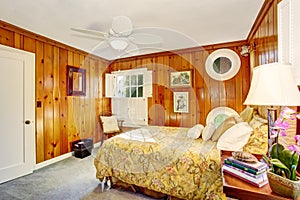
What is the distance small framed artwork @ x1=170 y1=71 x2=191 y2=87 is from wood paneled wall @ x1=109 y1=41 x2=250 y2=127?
10 centimetres

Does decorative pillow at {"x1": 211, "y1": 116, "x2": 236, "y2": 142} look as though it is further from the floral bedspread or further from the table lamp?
the table lamp

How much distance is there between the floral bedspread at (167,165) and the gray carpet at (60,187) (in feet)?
0.74

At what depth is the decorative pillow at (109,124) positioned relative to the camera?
4299mm

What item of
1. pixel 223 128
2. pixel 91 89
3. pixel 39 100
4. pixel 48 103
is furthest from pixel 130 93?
pixel 223 128

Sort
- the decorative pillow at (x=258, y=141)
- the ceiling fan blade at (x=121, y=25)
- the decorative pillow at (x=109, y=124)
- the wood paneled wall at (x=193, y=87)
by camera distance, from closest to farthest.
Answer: the decorative pillow at (x=258, y=141) → the ceiling fan blade at (x=121, y=25) → the wood paneled wall at (x=193, y=87) → the decorative pillow at (x=109, y=124)

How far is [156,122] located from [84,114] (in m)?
1.85

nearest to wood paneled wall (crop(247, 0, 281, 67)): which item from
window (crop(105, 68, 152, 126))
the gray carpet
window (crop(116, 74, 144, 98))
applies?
the gray carpet

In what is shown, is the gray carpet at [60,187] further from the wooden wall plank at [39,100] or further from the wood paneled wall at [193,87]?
the wood paneled wall at [193,87]

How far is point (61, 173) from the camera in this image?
3.04m

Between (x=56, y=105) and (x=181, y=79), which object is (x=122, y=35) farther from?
(x=56, y=105)

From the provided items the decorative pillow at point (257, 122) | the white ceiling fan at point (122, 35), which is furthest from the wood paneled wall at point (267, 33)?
the white ceiling fan at point (122, 35)

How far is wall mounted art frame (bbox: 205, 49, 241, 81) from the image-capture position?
3764 mm

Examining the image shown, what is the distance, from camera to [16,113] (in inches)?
116

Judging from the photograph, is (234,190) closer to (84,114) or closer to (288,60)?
(288,60)
